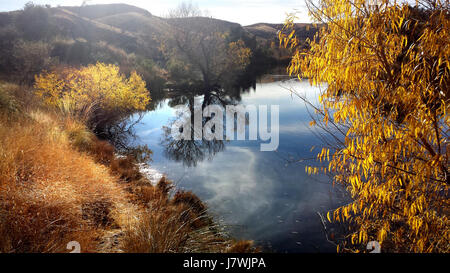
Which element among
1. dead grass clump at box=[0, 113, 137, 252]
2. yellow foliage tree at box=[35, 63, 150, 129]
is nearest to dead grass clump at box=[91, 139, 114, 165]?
dead grass clump at box=[0, 113, 137, 252]

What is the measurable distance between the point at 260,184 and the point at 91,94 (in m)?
7.21

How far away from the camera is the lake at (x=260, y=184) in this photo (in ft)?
18.0

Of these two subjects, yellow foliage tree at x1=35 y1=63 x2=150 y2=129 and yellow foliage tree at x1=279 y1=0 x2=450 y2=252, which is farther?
yellow foliage tree at x1=35 y1=63 x2=150 y2=129

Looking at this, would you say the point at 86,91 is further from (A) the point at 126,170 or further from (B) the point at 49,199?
(B) the point at 49,199

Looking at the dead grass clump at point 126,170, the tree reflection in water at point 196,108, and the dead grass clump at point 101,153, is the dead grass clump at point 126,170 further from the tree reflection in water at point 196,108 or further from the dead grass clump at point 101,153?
the tree reflection in water at point 196,108

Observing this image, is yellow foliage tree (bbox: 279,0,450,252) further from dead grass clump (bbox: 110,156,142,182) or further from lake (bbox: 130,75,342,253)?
dead grass clump (bbox: 110,156,142,182)

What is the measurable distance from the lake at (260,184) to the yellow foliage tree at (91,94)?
1.45 meters

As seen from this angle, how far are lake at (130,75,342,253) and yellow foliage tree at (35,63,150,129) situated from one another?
145 centimetres

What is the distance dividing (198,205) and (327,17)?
4397mm

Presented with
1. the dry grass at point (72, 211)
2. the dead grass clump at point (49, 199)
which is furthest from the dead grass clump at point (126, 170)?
the dead grass clump at point (49, 199)

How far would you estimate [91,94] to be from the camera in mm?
10531

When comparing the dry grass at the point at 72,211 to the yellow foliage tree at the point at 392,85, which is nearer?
the yellow foliage tree at the point at 392,85

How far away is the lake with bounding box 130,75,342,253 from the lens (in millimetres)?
5473

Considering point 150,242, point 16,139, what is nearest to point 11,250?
point 150,242
